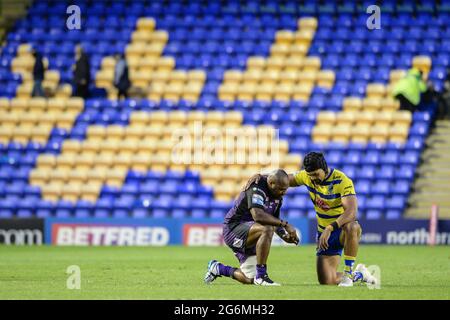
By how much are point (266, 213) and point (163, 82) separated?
17.4 m

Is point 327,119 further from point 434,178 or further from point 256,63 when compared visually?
point 434,178

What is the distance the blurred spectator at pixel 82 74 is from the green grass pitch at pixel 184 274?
6.74 metres

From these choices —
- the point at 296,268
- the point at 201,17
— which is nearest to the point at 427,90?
the point at 201,17

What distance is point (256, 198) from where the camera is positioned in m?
13.4

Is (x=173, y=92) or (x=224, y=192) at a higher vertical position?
(x=173, y=92)

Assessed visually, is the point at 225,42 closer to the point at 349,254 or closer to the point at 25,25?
the point at 25,25

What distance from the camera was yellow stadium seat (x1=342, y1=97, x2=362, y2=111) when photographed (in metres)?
28.9

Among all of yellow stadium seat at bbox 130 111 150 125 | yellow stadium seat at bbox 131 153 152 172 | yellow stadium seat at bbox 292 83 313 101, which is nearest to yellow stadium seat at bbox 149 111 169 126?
yellow stadium seat at bbox 130 111 150 125

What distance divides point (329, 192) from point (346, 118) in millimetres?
15117

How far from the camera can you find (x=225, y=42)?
102ft

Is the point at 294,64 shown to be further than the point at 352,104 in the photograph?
Yes

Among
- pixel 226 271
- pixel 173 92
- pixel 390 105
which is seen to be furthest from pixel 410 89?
pixel 226 271

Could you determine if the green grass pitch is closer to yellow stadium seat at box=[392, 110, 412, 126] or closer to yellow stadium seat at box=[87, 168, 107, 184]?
yellow stadium seat at box=[87, 168, 107, 184]

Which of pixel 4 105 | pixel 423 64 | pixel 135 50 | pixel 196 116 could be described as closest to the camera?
pixel 196 116
